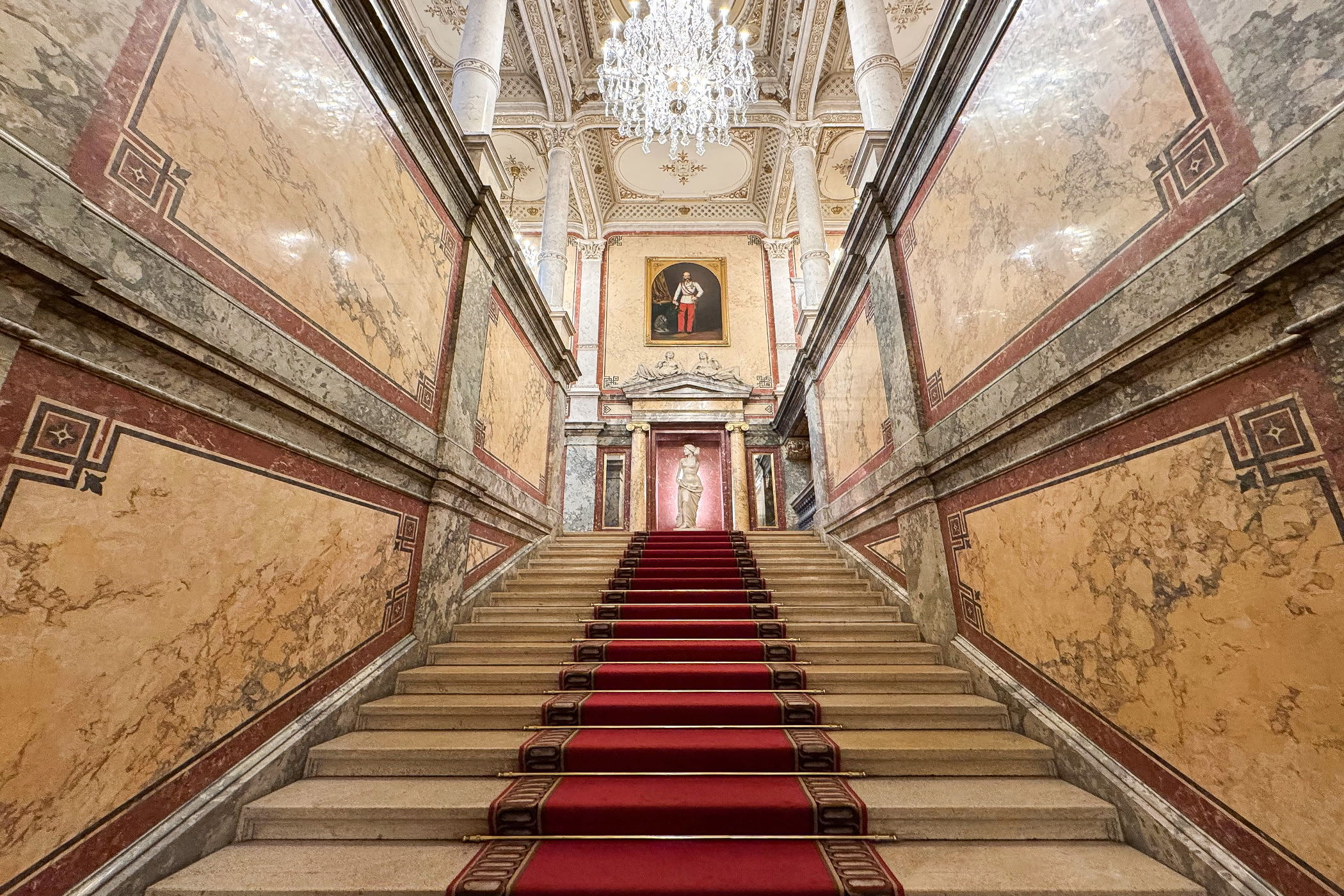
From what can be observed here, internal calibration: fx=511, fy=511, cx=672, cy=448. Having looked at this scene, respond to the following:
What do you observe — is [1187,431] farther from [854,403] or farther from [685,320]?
[685,320]

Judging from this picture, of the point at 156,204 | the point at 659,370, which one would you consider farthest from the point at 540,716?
the point at 659,370

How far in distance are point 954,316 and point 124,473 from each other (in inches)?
147

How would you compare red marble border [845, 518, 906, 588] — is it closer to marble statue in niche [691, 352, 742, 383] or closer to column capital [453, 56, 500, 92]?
column capital [453, 56, 500, 92]

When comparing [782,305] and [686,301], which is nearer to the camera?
[782,305]

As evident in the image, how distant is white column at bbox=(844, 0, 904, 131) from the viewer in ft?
14.0

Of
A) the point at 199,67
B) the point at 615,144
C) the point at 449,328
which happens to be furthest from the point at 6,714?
the point at 615,144

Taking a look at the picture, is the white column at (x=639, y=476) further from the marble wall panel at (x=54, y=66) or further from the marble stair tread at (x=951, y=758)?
the marble wall panel at (x=54, y=66)

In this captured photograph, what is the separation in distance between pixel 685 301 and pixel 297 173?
9398mm

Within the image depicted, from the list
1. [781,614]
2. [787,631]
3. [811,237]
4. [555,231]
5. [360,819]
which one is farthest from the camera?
[811,237]

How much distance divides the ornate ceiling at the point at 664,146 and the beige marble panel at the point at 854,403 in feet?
15.2

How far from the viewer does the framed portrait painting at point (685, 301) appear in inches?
434

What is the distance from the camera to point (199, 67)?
72.1 inches

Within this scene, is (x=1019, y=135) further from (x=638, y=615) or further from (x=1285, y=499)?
(x=638, y=615)

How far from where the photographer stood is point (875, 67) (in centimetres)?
437
